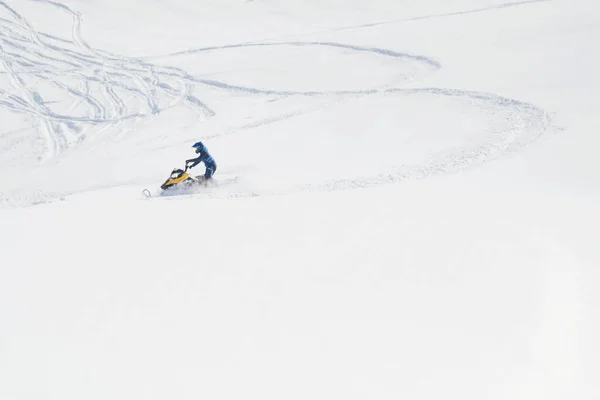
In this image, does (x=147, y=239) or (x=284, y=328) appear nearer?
(x=284, y=328)

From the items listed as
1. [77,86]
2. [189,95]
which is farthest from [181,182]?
[77,86]

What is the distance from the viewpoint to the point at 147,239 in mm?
8641

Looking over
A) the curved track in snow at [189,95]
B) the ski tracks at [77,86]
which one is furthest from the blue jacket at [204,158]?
the ski tracks at [77,86]

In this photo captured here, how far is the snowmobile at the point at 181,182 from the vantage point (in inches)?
478

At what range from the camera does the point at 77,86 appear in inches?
792

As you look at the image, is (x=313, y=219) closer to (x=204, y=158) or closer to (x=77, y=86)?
(x=204, y=158)

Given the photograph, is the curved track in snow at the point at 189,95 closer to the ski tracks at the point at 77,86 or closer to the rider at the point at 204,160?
the ski tracks at the point at 77,86

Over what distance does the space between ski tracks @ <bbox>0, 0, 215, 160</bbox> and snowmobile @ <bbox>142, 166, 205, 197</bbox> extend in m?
5.04

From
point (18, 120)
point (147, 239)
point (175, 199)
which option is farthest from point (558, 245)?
point (18, 120)

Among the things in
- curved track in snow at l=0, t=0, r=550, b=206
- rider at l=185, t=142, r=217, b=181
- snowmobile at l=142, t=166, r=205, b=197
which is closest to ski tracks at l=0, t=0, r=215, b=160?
curved track in snow at l=0, t=0, r=550, b=206

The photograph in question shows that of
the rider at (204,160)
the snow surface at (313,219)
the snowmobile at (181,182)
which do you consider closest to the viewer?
the snow surface at (313,219)

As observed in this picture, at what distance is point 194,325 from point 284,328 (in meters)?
0.97

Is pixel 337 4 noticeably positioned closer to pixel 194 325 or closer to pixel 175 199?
pixel 175 199

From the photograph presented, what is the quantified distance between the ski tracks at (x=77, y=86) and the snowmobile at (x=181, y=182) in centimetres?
504
